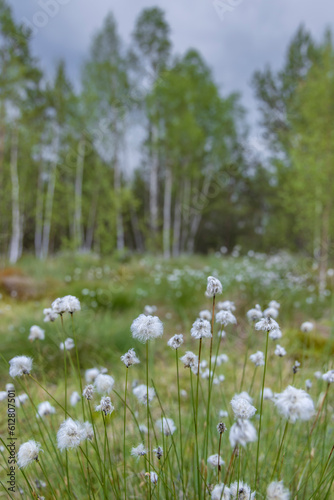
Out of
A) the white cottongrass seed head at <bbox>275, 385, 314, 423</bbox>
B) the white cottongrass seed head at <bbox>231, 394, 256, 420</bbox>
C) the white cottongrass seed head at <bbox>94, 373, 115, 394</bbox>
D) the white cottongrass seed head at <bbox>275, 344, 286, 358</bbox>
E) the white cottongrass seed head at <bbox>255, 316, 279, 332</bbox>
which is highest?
the white cottongrass seed head at <bbox>255, 316, 279, 332</bbox>

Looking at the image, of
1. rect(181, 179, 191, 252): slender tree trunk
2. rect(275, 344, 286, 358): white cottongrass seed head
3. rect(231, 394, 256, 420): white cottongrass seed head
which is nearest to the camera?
rect(231, 394, 256, 420): white cottongrass seed head

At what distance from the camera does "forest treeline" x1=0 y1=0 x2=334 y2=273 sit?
13.0 m

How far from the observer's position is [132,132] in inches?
635

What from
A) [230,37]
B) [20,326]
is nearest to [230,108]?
[230,37]

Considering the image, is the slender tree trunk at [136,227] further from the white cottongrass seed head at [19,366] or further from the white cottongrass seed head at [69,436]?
the white cottongrass seed head at [69,436]

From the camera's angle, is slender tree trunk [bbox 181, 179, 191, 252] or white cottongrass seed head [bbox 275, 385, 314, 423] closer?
white cottongrass seed head [bbox 275, 385, 314, 423]

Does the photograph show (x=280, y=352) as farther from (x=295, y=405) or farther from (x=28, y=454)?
(x=28, y=454)

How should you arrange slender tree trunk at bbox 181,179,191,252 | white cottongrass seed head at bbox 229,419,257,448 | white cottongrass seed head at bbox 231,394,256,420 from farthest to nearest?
slender tree trunk at bbox 181,179,191,252, white cottongrass seed head at bbox 231,394,256,420, white cottongrass seed head at bbox 229,419,257,448

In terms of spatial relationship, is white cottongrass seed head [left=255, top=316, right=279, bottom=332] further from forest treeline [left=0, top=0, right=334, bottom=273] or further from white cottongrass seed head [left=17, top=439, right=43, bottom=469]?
forest treeline [left=0, top=0, right=334, bottom=273]

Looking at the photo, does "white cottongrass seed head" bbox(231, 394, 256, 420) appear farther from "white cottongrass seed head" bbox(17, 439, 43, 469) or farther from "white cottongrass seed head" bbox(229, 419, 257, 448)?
"white cottongrass seed head" bbox(17, 439, 43, 469)

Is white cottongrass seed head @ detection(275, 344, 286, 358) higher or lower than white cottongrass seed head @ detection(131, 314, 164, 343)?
lower

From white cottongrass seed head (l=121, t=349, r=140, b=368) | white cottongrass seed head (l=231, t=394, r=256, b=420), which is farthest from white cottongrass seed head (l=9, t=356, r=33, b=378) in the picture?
white cottongrass seed head (l=231, t=394, r=256, b=420)

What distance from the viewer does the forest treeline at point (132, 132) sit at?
1302 cm

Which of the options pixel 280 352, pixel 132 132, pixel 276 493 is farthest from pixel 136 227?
pixel 276 493
